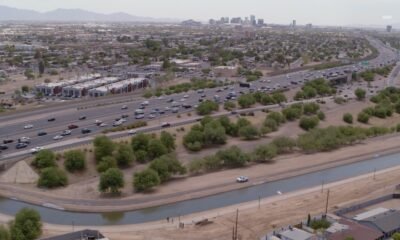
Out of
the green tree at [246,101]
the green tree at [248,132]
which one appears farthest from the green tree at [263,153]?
the green tree at [246,101]

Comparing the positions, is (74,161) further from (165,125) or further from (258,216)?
(258,216)

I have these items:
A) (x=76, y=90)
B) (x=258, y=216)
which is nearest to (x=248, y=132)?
(x=258, y=216)

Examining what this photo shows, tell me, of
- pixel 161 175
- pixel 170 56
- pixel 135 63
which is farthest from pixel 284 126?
pixel 170 56

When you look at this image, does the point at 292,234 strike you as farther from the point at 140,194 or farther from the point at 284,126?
the point at 284,126

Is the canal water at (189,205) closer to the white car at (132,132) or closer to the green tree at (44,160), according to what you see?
the green tree at (44,160)

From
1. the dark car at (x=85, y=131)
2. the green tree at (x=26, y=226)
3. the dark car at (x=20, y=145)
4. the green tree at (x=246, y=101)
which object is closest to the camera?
the green tree at (x=26, y=226)

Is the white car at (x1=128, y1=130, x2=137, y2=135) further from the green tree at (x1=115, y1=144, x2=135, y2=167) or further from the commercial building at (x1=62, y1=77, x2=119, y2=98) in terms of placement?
the commercial building at (x1=62, y1=77, x2=119, y2=98)

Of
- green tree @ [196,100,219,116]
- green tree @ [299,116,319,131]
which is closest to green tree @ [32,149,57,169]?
green tree @ [196,100,219,116]
